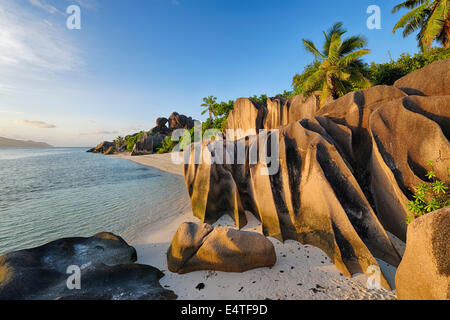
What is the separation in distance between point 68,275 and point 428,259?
26.8ft

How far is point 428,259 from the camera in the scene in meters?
2.92

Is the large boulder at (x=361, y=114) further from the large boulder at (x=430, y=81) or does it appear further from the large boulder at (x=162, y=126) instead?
the large boulder at (x=162, y=126)

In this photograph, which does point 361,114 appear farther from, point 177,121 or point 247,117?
point 177,121

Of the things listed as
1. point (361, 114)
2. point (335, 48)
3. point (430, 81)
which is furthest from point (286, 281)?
point (335, 48)

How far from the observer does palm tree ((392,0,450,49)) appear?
12.5 m

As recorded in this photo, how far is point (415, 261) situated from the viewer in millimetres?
3125

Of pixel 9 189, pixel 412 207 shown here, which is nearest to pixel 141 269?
pixel 412 207

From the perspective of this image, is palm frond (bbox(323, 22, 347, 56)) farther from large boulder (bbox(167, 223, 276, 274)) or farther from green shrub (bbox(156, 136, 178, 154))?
green shrub (bbox(156, 136, 178, 154))

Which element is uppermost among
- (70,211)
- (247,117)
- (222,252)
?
(247,117)

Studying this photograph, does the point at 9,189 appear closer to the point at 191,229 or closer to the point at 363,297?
the point at 191,229

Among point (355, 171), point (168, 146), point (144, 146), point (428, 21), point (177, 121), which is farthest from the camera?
point (177, 121)

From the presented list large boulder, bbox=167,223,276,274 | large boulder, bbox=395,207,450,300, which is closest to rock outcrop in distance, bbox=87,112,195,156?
large boulder, bbox=167,223,276,274
